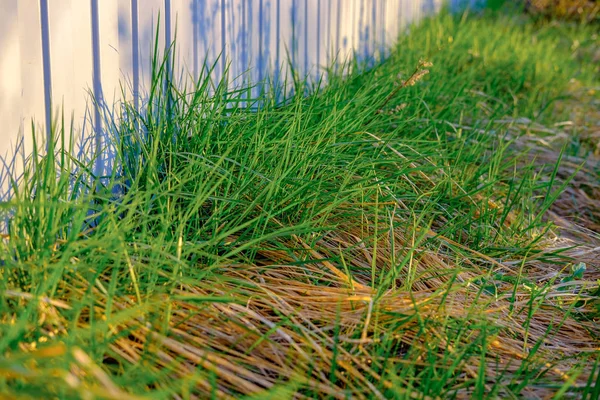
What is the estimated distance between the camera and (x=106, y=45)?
2174 mm

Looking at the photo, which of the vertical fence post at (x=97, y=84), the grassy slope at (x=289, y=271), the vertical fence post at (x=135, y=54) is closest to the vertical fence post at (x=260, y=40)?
the grassy slope at (x=289, y=271)

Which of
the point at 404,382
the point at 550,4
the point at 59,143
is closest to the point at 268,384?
the point at 404,382

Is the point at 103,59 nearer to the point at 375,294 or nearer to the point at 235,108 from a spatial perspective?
the point at 235,108

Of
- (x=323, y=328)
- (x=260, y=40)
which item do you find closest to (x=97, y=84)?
(x=323, y=328)

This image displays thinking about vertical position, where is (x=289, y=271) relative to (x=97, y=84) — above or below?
below

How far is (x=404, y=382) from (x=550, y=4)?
8225mm

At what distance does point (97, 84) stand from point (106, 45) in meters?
0.12

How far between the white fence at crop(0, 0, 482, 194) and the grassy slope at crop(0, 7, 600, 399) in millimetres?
133

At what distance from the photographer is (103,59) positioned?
85.1 inches

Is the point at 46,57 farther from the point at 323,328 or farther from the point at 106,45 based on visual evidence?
the point at 323,328

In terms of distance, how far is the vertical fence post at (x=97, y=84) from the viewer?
6.93 feet

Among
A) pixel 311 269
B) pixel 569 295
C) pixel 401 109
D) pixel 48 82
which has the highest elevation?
pixel 48 82

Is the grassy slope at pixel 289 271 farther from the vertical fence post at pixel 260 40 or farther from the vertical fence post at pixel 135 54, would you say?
the vertical fence post at pixel 260 40

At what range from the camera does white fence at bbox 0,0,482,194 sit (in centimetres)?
181
